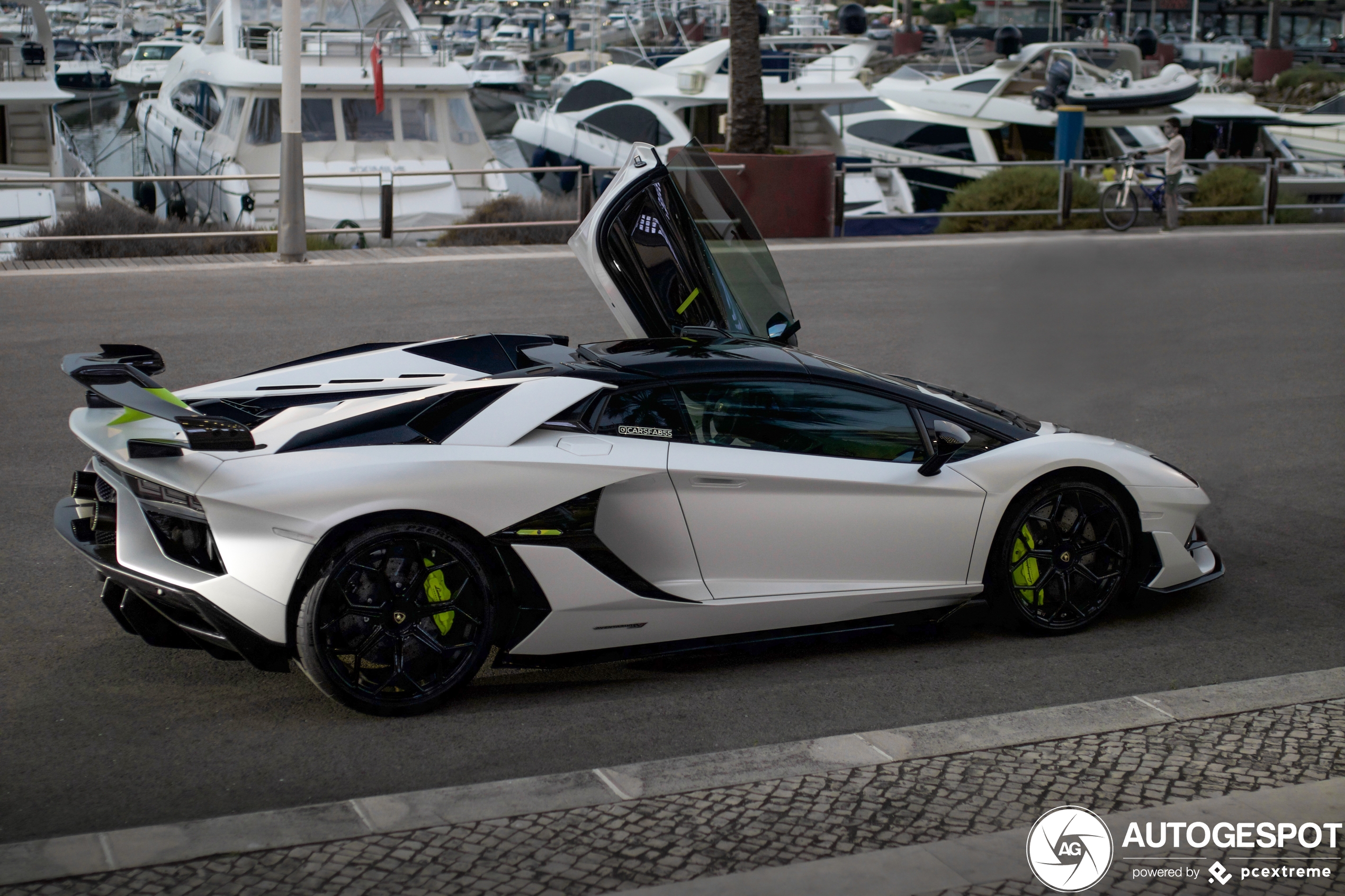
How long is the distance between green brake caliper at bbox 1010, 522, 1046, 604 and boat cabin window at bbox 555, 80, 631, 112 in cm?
2403

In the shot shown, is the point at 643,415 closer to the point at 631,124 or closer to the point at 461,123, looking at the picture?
the point at 461,123

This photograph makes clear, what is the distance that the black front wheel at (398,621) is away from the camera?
455 cm

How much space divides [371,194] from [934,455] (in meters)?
17.7

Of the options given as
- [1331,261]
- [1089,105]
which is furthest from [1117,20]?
[1331,261]

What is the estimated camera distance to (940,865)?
3689 mm

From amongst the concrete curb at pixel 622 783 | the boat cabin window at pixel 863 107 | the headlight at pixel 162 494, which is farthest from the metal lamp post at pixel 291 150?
the boat cabin window at pixel 863 107

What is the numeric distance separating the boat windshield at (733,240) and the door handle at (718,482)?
1549 mm

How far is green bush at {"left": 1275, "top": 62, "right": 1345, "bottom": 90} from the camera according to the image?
50.7m

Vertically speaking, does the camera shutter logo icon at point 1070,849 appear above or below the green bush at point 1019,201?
below

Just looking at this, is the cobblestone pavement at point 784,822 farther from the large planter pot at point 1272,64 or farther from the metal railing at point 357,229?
the large planter pot at point 1272,64

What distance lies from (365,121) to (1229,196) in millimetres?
14465

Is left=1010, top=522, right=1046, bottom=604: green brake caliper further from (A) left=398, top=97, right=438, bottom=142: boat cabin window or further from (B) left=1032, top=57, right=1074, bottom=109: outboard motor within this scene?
(B) left=1032, top=57, right=1074, bottom=109: outboard motor

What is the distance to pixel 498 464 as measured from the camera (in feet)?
15.5

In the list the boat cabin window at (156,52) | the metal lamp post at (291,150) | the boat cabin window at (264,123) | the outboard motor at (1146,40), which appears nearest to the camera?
the metal lamp post at (291,150)
